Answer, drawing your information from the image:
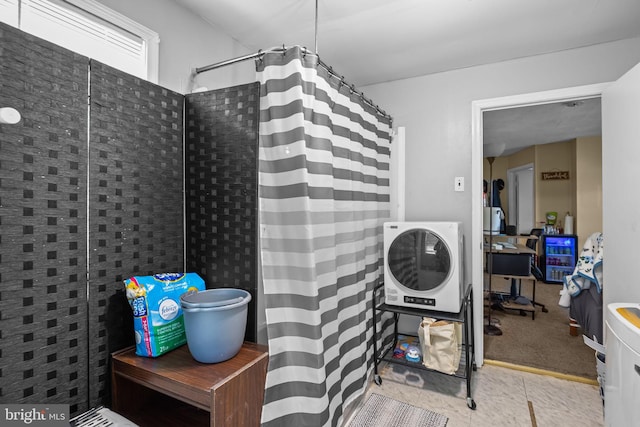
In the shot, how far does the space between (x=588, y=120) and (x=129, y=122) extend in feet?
18.2

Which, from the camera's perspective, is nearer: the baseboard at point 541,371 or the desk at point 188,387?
the desk at point 188,387

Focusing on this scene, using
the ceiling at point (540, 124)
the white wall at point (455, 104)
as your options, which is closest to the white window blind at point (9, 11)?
the white wall at point (455, 104)

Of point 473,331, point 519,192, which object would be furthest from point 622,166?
point 519,192

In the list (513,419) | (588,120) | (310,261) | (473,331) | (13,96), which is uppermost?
(588,120)

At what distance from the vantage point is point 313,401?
1.56 m

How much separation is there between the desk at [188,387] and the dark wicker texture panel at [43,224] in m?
0.17

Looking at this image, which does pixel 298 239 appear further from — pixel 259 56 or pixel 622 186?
pixel 622 186

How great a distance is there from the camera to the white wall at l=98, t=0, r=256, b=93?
5.52 ft

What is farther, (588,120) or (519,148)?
(519,148)

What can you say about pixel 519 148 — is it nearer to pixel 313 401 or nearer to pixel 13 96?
pixel 313 401

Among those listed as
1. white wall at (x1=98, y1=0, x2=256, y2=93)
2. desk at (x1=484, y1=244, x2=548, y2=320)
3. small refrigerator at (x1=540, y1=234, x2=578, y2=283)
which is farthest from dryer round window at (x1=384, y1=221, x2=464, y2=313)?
small refrigerator at (x1=540, y1=234, x2=578, y2=283)

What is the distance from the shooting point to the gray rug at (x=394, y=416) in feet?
6.35

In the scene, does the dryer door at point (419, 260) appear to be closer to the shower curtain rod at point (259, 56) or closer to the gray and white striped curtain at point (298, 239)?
the gray and white striped curtain at point (298, 239)

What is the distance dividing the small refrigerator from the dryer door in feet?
16.1
